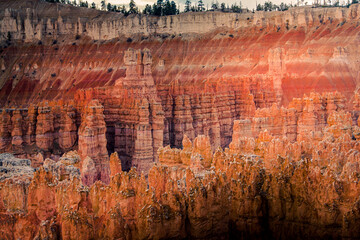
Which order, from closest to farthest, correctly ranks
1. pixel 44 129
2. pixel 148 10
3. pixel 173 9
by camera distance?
pixel 44 129, pixel 173 9, pixel 148 10

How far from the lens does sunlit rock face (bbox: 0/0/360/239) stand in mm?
14039

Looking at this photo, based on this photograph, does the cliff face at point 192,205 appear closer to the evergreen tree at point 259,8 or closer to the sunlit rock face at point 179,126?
the sunlit rock face at point 179,126

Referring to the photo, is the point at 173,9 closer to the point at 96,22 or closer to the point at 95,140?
the point at 96,22

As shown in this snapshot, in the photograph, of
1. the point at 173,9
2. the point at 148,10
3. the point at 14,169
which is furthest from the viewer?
the point at 148,10

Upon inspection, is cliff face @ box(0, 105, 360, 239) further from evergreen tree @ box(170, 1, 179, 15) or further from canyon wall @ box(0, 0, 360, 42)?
evergreen tree @ box(170, 1, 179, 15)

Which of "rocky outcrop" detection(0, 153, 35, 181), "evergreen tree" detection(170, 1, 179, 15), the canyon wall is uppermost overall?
"evergreen tree" detection(170, 1, 179, 15)

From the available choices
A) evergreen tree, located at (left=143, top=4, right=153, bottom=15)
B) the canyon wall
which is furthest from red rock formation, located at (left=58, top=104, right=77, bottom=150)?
evergreen tree, located at (left=143, top=4, right=153, bottom=15)

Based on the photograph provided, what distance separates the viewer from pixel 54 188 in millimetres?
14406

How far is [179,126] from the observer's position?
4038 cm

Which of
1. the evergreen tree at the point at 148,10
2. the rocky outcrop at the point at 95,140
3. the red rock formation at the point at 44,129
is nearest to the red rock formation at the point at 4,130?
the red rock formation at the point at 44,129

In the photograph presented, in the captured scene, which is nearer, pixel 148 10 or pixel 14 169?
pixel 14 169

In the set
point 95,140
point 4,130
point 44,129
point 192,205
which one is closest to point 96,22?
point 44,129

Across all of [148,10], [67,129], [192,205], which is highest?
[148,10]

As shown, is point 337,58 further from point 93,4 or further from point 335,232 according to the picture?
point 93,4
